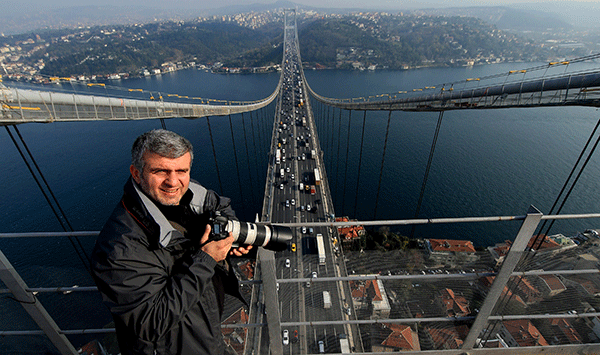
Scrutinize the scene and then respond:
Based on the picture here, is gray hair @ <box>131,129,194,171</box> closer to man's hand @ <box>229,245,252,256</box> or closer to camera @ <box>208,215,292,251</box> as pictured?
camera @ <box>208,215,292,251</box>

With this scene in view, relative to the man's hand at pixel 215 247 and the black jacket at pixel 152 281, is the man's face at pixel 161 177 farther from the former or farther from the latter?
the man's hand at pixel 215 247

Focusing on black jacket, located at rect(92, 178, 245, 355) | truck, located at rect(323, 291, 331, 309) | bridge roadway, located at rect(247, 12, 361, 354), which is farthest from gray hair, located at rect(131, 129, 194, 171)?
truck, located at rect(323, 291, 331, 309)

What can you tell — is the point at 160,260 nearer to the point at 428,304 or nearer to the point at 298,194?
the point at 428,304

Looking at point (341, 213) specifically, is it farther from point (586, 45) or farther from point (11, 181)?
point (586, 45)

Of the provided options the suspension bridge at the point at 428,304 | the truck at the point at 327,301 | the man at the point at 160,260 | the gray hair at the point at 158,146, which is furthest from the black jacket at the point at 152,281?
the truck at the point at 327,301

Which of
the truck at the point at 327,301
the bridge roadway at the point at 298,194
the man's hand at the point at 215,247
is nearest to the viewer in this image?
the man's hand at the point at 215,247

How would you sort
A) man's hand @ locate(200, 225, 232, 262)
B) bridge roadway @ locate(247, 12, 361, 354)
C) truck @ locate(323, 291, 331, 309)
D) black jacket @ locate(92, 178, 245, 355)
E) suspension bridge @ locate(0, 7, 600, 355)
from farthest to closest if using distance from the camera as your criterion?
1. bridge roadway @ locate(247, 12, 361, 354)
2. truck @ locate(323, 291, 331, 309)
3. suspension bridge @ locate(0, 7, 600, 355)
4. man's hand @ locate(200, 225, 232, 262)
5. black jacket @ locate(92, 178, 245, 355)

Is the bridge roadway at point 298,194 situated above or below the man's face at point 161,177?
below

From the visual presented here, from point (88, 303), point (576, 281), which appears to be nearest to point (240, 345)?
point (576, 281)
